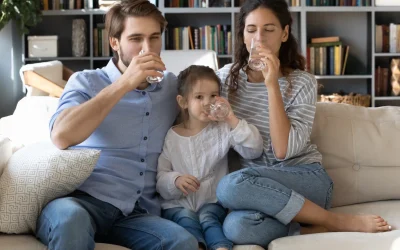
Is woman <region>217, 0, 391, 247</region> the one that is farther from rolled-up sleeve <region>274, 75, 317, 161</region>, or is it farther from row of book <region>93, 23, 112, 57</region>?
row of book <region>93, 23, 112, 57</region>

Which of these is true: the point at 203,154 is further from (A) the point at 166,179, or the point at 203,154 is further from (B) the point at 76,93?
(B) the point at 76,93

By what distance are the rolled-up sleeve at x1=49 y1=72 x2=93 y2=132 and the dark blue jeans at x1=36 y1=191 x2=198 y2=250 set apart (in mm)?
279

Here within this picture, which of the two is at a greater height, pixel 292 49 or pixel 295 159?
pixel 292 49

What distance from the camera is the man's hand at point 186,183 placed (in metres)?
2.05

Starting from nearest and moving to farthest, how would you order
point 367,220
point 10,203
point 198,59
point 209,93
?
1. point 10,203
2. point 367,220
3. point 209,93
4. point 198,59

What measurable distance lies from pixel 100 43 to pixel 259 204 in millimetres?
4509

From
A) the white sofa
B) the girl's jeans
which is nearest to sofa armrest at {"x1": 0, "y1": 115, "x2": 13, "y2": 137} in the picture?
the white sofa

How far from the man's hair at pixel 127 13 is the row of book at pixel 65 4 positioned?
402 cm

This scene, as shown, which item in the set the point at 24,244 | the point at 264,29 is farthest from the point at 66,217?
the point at 264,29

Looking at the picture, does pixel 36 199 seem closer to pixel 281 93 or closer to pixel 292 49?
pixel 281 93

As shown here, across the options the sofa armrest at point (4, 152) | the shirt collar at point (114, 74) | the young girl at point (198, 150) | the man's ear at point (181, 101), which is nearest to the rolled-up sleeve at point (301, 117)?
the young girl at point (198, 150)

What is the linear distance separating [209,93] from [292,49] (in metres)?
0.41

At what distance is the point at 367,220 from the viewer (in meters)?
2.01

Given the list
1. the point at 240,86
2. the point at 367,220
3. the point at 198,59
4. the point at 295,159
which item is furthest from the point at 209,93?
the point at 198,59
